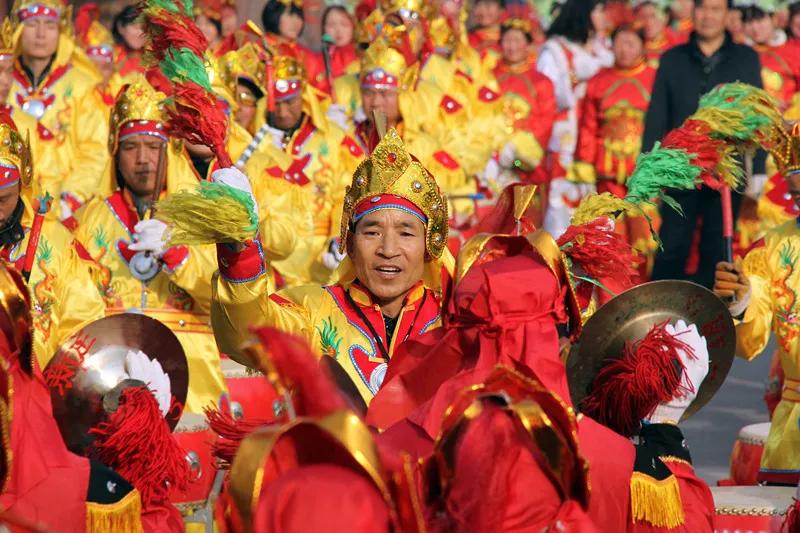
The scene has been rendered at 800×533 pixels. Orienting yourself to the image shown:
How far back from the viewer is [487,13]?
20.7 meters

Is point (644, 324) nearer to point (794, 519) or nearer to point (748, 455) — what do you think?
point (794, 519)

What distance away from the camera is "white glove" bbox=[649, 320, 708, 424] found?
491cm

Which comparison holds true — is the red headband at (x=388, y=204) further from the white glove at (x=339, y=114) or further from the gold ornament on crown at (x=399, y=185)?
the white glove at (x=339, y=114)

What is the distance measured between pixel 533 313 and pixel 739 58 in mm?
9618

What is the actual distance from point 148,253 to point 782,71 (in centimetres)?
1067

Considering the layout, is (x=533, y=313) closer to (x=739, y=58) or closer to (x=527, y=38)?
(x=739, y=58)

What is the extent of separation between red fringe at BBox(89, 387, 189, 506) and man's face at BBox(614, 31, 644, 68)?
11480 millimetres

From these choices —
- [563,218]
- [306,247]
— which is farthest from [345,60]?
[306,247]

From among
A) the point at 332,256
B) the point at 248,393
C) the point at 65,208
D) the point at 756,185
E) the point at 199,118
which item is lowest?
the point at 248,393

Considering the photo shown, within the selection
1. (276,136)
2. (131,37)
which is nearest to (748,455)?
(276,136)

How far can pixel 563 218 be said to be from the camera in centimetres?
1541

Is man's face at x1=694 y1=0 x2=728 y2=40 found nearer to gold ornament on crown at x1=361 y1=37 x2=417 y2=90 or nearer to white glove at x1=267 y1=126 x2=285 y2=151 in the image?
gold ornament on crown at x1=361 y1=37 x2=417 y2=90

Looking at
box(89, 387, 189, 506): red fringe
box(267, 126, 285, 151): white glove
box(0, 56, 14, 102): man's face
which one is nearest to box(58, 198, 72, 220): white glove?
box(0, 56, 14, 102): man's face

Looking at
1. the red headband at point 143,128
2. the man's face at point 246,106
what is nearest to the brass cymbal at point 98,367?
the red headband at point 143,128
